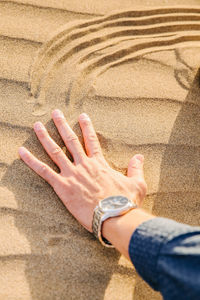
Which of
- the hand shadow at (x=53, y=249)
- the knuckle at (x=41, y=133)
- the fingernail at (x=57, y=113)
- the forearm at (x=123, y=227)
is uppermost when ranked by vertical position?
the fingernail at (x=57, y=113)

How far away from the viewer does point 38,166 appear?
5.01 feet

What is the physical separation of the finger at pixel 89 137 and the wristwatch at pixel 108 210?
0.85 ft

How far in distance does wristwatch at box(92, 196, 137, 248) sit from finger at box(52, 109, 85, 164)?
0.83 ft

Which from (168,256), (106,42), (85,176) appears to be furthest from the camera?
(106,42)

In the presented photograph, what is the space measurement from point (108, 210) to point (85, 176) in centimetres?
21

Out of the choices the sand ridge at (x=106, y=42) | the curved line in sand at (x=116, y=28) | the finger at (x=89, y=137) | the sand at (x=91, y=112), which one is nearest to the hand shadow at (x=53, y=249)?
the sand at (x=91, y=112)

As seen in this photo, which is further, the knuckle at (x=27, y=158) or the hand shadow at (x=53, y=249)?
the knuckle at (x=27, y=158)

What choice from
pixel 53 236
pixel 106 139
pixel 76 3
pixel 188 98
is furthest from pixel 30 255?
pixel 76 3

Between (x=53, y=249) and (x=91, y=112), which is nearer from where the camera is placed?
(x=53, y=249)

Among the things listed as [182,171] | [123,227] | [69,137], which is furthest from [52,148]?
[182,171]

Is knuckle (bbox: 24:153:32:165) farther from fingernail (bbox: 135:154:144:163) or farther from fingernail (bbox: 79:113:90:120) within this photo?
fingernail (bbox: 135:154:144:163)

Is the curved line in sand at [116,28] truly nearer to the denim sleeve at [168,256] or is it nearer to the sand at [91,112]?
the sand at [91,112]

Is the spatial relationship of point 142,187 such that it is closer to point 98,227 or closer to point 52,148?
point 98,227

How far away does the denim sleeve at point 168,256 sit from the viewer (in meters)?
1.01
